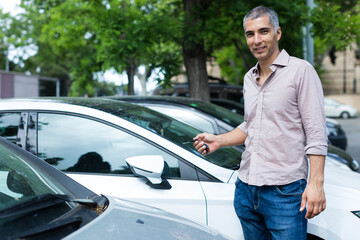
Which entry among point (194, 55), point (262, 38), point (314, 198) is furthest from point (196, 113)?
point (194, 55)

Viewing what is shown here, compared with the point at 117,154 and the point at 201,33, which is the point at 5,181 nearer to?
the point at 117,154

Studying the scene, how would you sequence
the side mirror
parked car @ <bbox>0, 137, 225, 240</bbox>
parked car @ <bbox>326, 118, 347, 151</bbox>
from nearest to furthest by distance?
1. parked car @ <bbox>0, 137, 225, 240</bbox>
2. the side mirror
3. parked car @ <bbox>326, 118, 347, 151</bbox>

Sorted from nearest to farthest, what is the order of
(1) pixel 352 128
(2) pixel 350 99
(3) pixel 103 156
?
(3) pixel 103 156 → (1) pixel 352 128 → (2) pixel 350 99

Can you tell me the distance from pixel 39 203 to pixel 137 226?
404 millimetres

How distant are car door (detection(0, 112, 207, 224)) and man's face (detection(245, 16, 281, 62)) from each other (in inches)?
32.3

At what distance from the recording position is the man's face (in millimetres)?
2098

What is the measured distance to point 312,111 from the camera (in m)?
1.95

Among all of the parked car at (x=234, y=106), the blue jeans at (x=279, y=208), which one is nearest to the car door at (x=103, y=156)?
the blue jeans at (x=279, y=208)

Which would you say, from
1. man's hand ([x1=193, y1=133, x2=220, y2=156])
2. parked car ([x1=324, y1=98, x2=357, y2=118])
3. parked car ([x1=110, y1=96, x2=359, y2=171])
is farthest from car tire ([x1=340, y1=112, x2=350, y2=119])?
man's hand ([x1=193, y1=133, x2=220, y2=156])

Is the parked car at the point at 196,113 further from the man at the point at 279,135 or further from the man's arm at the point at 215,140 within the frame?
the man at the point at 279,135

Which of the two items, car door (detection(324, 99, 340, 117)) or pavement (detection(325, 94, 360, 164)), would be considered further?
car door (detection(324, 99, 340, 117))

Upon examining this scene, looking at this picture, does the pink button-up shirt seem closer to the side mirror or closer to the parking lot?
the side mirror

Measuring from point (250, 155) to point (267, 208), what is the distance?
0.29 m

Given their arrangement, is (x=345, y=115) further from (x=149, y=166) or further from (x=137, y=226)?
(x=137, y=226)
